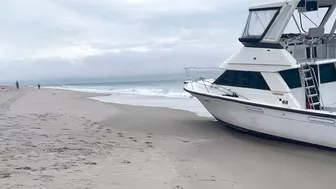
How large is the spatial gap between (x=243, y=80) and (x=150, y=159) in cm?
434

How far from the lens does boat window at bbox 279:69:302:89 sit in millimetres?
9453

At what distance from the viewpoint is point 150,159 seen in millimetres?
7031

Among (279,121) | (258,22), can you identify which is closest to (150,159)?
(279,121)

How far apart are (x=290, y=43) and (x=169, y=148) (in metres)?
4.23

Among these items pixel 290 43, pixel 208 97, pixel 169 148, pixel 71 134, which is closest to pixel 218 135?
pixel 208 97

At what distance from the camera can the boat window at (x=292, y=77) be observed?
9453mm

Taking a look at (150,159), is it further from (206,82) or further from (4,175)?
(206,82)

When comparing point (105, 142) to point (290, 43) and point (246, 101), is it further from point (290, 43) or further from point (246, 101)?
point (290, 43)

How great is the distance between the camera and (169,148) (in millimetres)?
8469

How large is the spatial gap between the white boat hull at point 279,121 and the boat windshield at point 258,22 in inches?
78.0

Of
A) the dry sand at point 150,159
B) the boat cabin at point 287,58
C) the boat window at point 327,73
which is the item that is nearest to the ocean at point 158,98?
the boat cabin at point 287,58

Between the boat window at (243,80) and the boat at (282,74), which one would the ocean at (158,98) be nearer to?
the boat window at (243,80)

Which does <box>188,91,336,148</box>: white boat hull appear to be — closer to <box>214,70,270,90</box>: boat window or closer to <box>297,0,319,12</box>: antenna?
<box>214,70,270,90</box>: boat window

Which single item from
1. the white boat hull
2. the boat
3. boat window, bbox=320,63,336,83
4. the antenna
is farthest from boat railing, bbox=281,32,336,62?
the white boat hull
